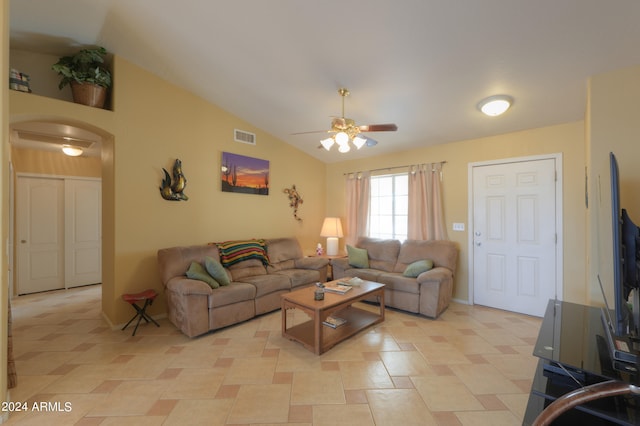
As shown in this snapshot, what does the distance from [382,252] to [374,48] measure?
3019 mm

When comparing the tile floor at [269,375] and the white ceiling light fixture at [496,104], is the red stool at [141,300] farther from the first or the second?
the white ceiling light fixture at [496,104]

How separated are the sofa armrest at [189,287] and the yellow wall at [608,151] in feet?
12.2

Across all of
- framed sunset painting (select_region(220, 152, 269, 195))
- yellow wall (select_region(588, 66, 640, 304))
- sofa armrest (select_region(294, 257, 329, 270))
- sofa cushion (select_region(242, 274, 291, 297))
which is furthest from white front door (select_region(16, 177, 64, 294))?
yellow wall (select_region(588, 66, 640, 304))

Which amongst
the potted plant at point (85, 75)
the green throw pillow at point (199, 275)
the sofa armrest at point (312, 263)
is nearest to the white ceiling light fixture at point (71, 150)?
the potted plant at point (85, 75)

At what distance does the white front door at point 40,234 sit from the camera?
4.44 m

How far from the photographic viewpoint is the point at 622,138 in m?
2.29

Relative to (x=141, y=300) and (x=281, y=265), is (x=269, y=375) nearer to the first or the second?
(x=141, y=300)

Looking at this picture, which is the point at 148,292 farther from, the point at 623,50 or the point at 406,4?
the point at 623,50

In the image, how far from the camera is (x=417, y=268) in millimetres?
3736

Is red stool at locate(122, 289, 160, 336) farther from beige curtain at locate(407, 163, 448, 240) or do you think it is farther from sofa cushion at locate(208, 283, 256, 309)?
beige curtain at locate(407, 163, 448, 240)

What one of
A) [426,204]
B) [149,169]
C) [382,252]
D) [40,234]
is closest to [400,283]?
[382,252]

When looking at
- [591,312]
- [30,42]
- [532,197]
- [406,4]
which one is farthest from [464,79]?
[30,42]

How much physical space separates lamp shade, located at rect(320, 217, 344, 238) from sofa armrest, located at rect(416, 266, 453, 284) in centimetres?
183

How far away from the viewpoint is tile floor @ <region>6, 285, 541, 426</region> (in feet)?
5.91
